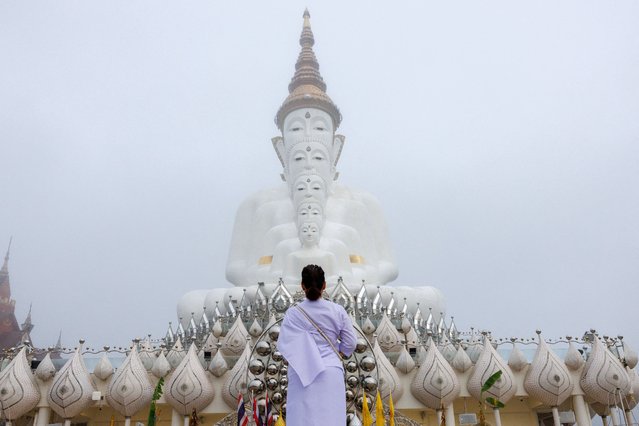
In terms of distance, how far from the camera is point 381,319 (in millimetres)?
10695

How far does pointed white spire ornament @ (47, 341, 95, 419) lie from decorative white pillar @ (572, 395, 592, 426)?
26.8 feet

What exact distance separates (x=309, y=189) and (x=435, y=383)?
6.58m

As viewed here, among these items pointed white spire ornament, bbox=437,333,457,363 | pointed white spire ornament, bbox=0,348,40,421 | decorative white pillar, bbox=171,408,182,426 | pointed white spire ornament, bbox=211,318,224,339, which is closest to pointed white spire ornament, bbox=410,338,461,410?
pointed white spire ornament, bbox=437,333,457,363

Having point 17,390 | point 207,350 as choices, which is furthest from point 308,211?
point 17,390

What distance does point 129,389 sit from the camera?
882cm

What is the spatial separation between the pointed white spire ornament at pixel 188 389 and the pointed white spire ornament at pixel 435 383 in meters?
3.44

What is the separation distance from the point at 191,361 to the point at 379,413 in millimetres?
5430

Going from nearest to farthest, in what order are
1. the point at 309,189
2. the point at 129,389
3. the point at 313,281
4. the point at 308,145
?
the point at 313,281 < the point at 129,389 < the point at 309,189 < the point at 308,145

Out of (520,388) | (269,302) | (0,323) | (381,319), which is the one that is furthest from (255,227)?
(0,323)

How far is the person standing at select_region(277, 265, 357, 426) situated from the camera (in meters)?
2.72

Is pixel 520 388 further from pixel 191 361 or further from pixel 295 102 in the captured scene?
pixel 295 102

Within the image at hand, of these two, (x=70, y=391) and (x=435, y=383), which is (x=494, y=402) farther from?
(x=70, y=391)

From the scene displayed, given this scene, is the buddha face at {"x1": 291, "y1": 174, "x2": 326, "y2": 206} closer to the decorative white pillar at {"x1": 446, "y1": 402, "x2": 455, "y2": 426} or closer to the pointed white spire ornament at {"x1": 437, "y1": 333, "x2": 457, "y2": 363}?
the pointed white spire ornament at {"x1": 437, "y1": 333, "x2": 457, "y2": 363}

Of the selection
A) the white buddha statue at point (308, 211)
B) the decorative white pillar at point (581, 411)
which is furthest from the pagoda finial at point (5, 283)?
the decorative white pillar at point (581, 411)
